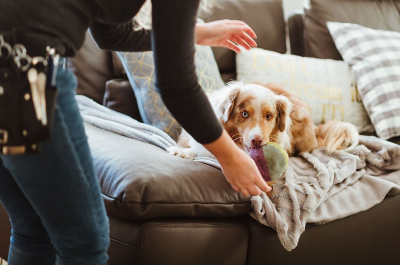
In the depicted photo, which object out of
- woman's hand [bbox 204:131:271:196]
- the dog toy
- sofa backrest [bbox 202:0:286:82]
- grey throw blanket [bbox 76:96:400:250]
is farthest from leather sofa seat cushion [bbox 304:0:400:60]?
woman's hand [bbox 204:131:271:196]

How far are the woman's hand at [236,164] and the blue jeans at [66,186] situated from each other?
0.25 m

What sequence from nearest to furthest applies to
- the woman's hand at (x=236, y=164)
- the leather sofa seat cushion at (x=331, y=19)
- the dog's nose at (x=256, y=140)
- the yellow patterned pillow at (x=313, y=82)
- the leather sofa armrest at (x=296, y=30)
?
the woman's hand at (x=236, y=164), the dog's nose at (x=256, y=140), the yellow patterned pillow at (x=313, y=82), the leather sofa seat cushion at (x=331, y=19), the leather sofa armrest at (x=296, y=30)

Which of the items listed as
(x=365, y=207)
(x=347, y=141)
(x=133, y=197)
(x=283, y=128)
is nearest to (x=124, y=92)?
(x=283, y=128)

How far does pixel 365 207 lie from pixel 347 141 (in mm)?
459

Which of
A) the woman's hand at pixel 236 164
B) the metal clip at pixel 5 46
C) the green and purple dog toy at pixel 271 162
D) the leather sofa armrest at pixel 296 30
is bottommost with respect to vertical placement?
the green and purple dog toy at pixel 271 162

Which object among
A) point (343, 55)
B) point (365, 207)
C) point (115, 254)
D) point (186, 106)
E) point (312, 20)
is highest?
point (186, 106)

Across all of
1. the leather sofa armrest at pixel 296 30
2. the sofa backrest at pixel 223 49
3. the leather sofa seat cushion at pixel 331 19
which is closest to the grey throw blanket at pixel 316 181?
the sofa backrest at pixel 223 49

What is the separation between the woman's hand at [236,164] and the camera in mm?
791

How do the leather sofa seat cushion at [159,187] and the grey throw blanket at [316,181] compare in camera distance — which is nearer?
the leather sofa seat cushion at [159,187]

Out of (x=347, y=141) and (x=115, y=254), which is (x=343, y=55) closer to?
(x=347, y=141)

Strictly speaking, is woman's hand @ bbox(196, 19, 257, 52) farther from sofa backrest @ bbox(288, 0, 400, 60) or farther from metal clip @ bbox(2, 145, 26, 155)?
sofa backrest @ bbox(288, 0, 400, 60)

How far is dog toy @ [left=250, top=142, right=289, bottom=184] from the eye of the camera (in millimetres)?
1209

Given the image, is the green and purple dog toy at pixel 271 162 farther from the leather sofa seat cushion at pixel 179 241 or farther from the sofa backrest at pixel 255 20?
the sofa backrest at pixel 255 20

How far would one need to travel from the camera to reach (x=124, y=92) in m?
2.02
